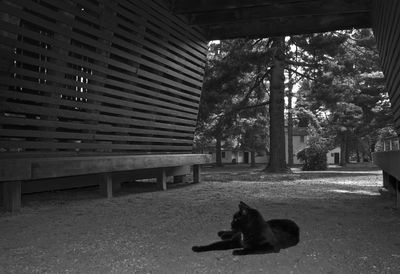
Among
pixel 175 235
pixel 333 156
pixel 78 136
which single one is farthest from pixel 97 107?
pixel 333 156

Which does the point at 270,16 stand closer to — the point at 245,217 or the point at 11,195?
the point at 11,195

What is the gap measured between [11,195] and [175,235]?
10.5 feet

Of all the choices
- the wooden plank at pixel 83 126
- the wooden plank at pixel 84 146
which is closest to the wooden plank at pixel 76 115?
the wooden plank at pixel 83 126

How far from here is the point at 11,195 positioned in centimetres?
746

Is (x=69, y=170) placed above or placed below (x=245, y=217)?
above

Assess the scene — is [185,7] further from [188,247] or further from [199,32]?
[188,247]

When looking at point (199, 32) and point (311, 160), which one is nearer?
point (199, 32)

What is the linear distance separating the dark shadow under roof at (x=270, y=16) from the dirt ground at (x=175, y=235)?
499 centimetres

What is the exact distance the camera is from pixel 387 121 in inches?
1234

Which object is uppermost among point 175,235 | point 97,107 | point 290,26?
point 290,26

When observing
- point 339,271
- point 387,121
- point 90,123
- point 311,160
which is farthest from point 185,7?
point 387,121

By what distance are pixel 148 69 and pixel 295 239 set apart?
7508 mm

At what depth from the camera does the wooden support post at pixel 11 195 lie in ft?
24.4

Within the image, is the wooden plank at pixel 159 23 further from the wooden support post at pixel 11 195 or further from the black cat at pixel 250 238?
the black cat at pixel 250 238
